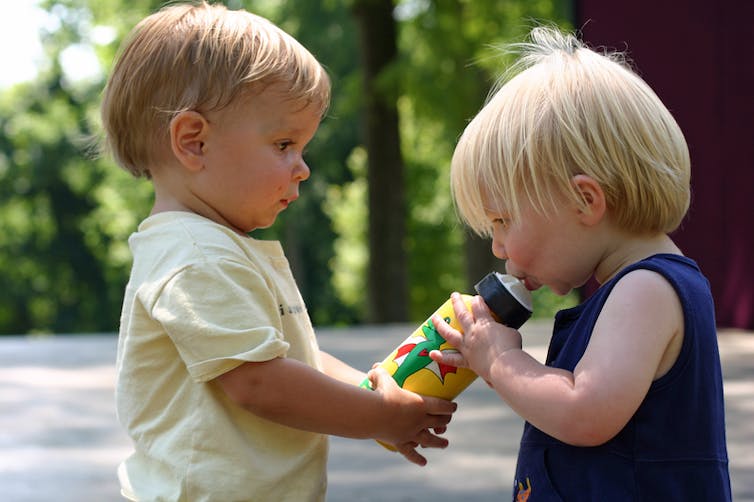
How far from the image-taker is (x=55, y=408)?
575 cm

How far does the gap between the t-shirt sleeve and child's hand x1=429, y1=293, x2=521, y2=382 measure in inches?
13.2

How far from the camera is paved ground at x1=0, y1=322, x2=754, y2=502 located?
12.5 ft

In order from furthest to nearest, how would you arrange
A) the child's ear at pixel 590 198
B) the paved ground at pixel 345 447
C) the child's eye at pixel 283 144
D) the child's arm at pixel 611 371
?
the paved ground at pixel 345 447
the child's eye at pixel 283 144
the child's ear at pixel 590 198
the child's arm at pixel 611 371

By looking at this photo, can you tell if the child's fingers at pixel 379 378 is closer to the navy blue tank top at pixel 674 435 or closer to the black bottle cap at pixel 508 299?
the black bottle cap at pixel 508 299

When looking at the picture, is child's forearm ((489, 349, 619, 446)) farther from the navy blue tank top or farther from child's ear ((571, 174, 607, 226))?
child's ear ((571, 174, 607, 226))

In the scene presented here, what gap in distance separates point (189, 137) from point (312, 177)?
22.7m

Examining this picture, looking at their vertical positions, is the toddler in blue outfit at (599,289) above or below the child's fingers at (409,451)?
above

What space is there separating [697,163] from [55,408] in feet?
17.4

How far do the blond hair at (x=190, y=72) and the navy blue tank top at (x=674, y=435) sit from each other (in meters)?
0.81

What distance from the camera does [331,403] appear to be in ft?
6.57

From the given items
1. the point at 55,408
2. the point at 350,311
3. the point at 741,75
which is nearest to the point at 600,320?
the point at 55,408

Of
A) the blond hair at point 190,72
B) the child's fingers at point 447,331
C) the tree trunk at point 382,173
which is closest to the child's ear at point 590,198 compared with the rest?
the child's fingers at point 447,331

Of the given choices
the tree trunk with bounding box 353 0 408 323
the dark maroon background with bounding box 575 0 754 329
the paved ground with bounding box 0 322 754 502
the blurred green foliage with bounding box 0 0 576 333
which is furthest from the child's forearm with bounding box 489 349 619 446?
the tree trunk with bounding box 353 0 408 323

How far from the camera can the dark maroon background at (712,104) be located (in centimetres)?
785
